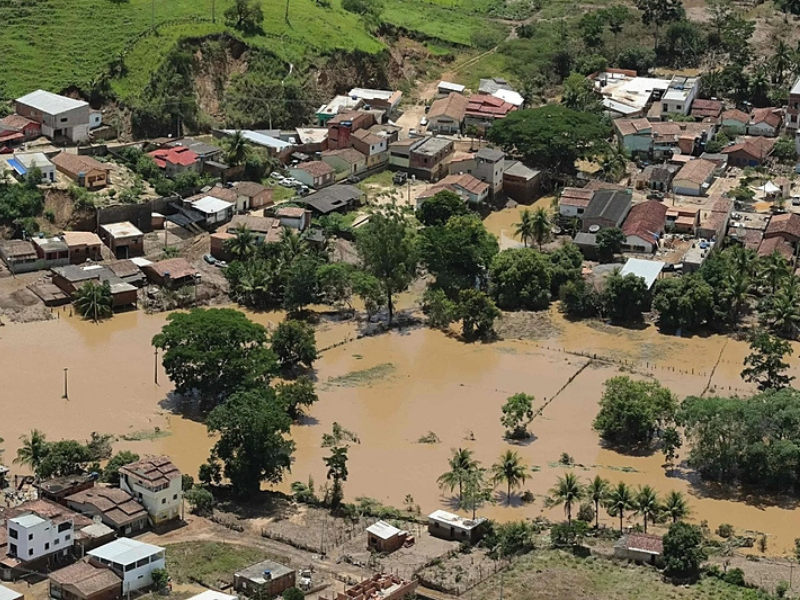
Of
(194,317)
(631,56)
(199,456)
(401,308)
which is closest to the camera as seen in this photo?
(199,456)

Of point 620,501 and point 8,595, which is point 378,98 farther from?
point 8,595

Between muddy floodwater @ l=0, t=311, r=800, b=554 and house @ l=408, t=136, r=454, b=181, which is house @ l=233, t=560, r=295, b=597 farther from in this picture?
house @ l=408, t=136, r=454, b=181

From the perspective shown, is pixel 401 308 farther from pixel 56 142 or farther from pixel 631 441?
pixel 56 142

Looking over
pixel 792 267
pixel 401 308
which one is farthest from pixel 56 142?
pixel 792 267

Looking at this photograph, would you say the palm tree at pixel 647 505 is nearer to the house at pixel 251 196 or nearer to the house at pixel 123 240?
the house at pixel 123 240

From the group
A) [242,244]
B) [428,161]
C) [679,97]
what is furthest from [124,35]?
[679,97]

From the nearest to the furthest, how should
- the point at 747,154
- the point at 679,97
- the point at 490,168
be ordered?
the point at 490,168 < the point at 747,154 < the point at 679,97
